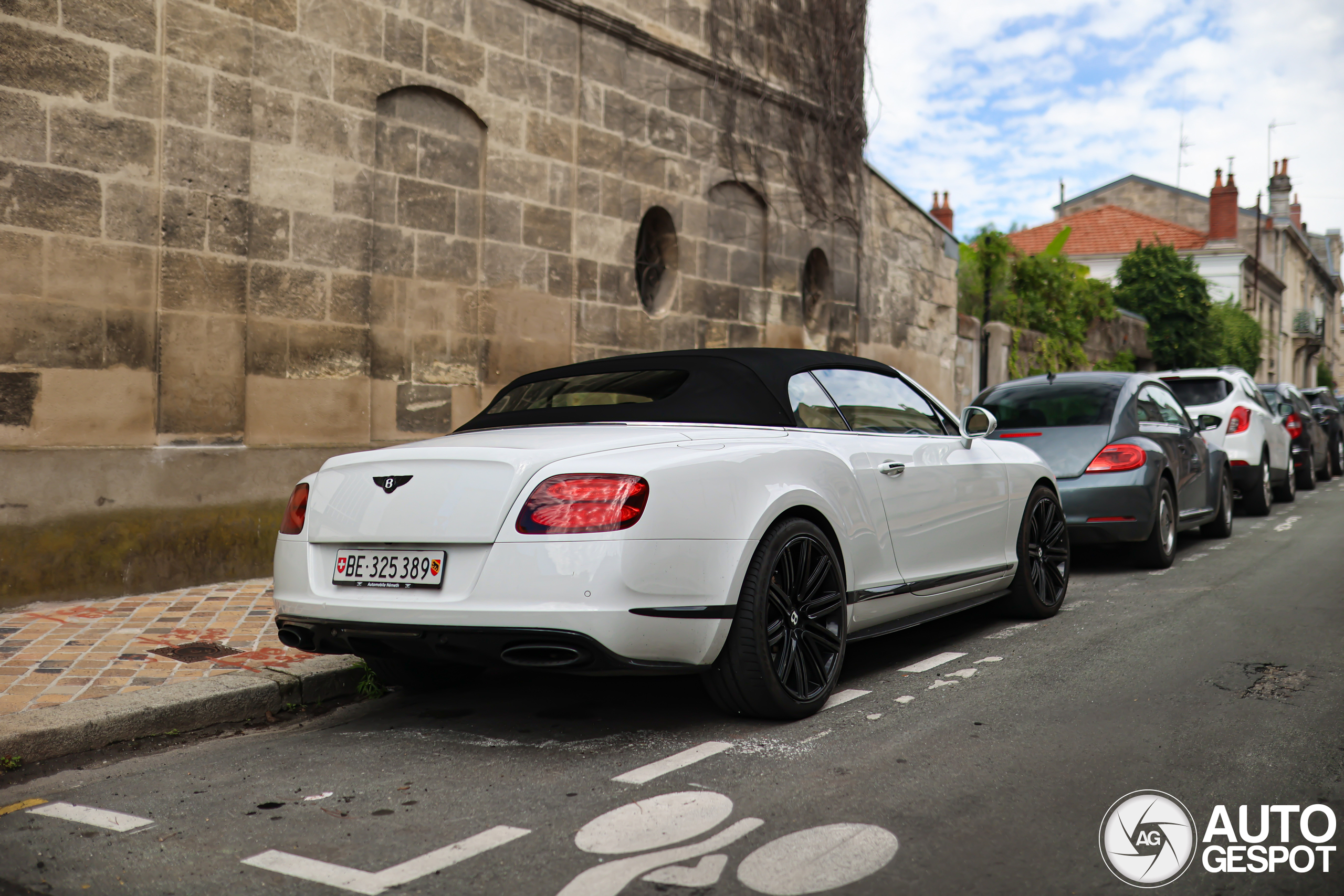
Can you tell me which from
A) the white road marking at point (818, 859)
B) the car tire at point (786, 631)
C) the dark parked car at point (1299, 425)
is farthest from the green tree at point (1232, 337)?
the white road marking at point (818, 859)

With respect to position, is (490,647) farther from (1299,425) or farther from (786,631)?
(1299,425)

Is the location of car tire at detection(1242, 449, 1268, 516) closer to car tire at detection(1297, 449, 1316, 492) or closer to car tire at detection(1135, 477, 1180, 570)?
car tire at detection(1297, 449, 1316, 492)

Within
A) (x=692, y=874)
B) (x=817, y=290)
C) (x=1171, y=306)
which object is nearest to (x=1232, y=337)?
(x=1171, y=306)

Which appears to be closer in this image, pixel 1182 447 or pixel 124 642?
pixel 124 642

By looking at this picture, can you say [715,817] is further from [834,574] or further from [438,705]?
[438,705]

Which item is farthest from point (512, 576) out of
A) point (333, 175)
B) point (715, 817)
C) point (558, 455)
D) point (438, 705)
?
point (333, 175)

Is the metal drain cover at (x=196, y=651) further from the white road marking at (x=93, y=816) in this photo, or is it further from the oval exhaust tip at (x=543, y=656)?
the oval exhaust tip at (x=543, y=656)

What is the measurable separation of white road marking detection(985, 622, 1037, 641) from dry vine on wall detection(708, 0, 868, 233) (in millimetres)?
7077

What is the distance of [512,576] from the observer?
152 inches

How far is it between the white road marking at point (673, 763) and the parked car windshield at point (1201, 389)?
10397 mm

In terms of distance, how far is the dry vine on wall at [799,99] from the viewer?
40.7 feet

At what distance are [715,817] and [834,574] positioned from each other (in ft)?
4.94

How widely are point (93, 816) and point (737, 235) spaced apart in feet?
32.5

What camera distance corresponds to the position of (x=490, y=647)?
3.89m
